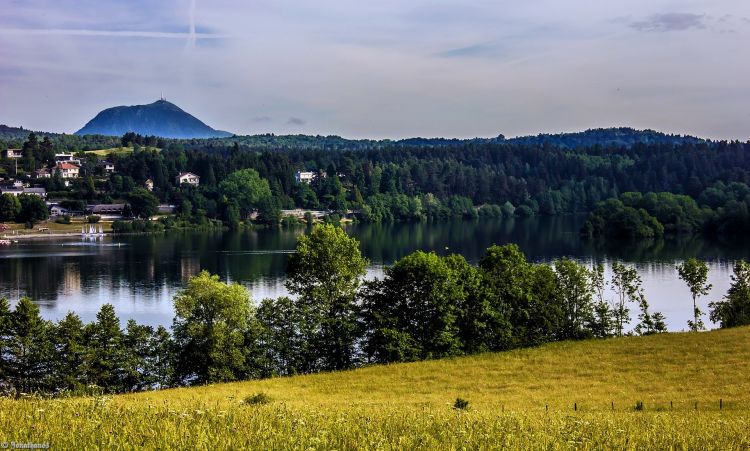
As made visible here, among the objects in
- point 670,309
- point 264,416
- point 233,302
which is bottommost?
point 670,309

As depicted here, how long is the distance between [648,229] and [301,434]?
490 ft

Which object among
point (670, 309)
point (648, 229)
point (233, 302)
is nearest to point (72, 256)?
point (233, 302)

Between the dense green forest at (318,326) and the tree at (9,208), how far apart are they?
13687 cm

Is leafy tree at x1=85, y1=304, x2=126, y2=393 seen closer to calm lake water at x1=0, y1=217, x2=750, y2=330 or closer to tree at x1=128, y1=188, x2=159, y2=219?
calm lake water at x1=0, y1=217, x2=750, y2=330

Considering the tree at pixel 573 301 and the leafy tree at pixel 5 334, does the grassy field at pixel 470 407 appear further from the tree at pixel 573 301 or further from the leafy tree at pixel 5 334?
the leafy tree at pixel 5 334

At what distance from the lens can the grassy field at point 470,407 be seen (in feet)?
32.8

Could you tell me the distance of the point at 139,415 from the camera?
37.1 ft

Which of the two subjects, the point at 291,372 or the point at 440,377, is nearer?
the point at 440,377

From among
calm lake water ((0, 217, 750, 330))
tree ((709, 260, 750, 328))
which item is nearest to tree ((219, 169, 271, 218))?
calm lake water ((0, 217, 750, 330))

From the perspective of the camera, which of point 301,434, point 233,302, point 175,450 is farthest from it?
point 233,302

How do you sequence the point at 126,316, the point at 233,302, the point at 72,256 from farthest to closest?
1. the point at 72,256
2. the point at 126,316
3. the point at 233,302

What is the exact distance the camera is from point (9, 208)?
166875 mm

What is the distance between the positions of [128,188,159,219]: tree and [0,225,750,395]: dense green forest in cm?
13711

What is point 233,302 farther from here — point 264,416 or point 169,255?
point 169,255
